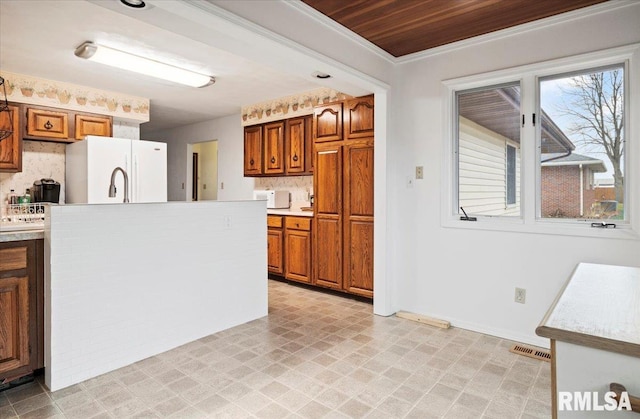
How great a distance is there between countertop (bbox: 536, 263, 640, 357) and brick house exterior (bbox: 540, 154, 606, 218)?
147 cm

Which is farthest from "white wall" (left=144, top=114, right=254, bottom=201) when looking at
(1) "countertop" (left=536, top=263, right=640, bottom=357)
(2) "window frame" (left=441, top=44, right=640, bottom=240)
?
(1) "countertop" (left=536, top=263, right=640, bottom=357)

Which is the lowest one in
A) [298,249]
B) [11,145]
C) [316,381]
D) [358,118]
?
[316,381]

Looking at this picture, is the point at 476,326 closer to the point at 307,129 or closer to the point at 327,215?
the point at 327,215

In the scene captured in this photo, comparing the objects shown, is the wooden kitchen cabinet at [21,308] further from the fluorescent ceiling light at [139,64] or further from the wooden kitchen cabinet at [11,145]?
the wooden kitchen cabinet at [11,145]

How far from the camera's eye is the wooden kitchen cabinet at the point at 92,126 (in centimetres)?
439

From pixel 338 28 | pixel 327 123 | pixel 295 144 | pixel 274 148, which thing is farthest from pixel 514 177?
pixel 274 148

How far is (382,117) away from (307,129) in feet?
4.64

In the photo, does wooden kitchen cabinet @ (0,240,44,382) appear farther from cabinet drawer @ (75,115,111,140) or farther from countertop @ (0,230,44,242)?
cabinet drawer @ (75,115,111,140)

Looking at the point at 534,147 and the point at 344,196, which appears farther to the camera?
the point at 344,196

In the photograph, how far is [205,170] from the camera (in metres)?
7.98

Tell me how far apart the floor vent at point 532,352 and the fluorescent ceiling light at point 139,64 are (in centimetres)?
373

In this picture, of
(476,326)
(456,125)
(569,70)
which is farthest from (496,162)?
(476,326)

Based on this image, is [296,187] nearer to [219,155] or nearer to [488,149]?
[219,155]

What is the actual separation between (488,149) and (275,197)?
277cm
